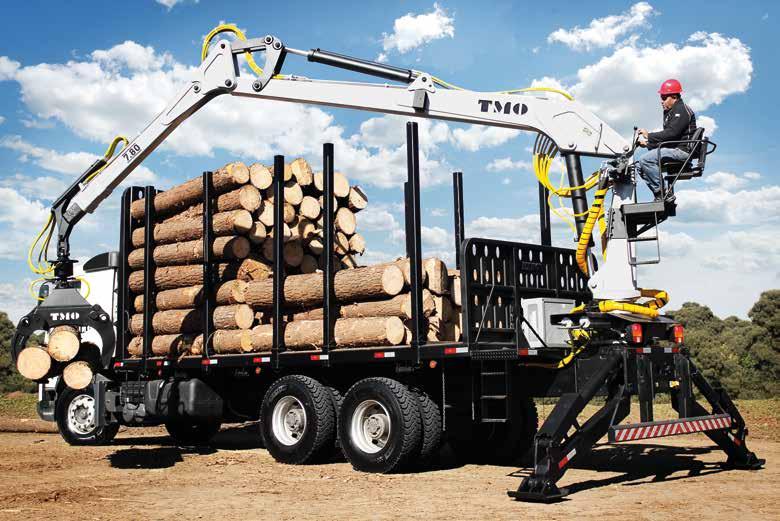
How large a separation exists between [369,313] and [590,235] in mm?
2921

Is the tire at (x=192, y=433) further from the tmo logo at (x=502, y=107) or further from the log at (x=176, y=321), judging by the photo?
the tmo logo at (x=502, y=107)

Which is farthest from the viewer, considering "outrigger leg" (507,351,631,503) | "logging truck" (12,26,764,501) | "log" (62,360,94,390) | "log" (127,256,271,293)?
"log" (62,360,94,390)

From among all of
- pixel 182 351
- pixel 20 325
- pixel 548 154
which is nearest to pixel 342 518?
pixel 548 154

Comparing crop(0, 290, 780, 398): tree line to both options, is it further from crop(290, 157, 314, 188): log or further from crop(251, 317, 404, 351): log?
crop(251, 317, 404, 351): log

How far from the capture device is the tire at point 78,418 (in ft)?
47.8

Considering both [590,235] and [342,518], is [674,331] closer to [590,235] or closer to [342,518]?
[590,235]

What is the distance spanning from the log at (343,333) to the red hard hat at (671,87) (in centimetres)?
413

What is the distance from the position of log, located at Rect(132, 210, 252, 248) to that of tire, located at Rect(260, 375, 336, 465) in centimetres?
254

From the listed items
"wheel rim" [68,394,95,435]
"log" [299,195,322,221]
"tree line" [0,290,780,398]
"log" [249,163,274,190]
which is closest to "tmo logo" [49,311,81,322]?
"wheel rim" [68,394,95,435]

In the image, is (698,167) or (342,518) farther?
(698,167)

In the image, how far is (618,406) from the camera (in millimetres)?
8828

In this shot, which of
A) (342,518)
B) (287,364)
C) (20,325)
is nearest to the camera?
(342,518)

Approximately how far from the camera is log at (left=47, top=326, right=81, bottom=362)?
43.2 feet

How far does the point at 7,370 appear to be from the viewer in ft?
124
